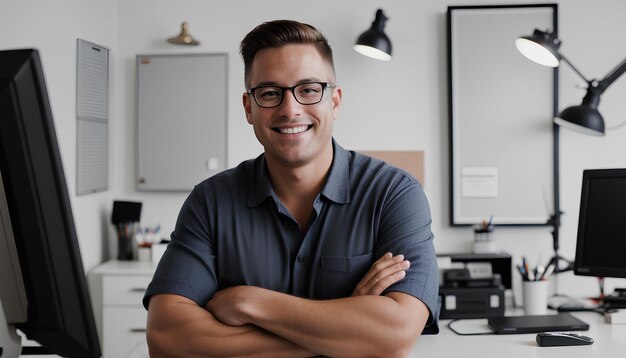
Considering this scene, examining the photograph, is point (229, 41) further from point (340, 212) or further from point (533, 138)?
point (340, 212)

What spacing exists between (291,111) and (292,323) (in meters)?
0.51

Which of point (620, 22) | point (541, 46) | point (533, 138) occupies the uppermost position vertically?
point (620, 22)

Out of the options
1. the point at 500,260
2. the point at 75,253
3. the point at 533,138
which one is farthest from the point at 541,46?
the point at 75,253

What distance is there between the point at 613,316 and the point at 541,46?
1058 millimetres

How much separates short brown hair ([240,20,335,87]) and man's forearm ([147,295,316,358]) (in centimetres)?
59

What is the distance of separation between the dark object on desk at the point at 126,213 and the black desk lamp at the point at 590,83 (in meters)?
1.97

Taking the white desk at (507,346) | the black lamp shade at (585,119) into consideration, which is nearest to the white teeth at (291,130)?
the white desk at (507,346)

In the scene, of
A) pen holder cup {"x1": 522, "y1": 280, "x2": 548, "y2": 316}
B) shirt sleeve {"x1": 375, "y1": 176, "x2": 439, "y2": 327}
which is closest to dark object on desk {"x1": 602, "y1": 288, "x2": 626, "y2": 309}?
pen holder cup {"x1": 522, "y1": 280, "x2": 548, "y2": 316}

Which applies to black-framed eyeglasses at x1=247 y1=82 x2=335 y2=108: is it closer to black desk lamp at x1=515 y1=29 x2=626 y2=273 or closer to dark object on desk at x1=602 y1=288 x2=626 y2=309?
black desk lamp at x1=515 y1=29 x2=626 y2=273

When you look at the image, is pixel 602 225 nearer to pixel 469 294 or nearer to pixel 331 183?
pixel 469 294

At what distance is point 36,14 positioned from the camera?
2709 millimetres

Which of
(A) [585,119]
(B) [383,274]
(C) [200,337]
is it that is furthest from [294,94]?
(A) [585,119]

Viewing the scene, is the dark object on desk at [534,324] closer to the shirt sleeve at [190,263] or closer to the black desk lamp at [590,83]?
the black desk lamp at [590,83]

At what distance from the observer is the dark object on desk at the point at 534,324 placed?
224 centimetres
